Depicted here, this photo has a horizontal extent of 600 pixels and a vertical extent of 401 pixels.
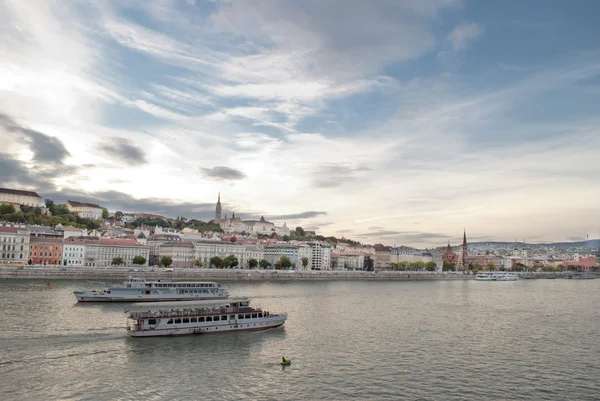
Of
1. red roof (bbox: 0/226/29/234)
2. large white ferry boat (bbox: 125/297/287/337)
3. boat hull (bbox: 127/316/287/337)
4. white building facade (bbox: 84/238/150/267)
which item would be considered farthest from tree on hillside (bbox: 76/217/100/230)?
boat hull (bbox: 127/316/287/337)

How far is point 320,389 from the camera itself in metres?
17.3

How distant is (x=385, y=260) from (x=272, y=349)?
428 ft

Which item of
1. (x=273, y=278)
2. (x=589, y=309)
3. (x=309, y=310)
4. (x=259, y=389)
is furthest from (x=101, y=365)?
(x=273, y=278)

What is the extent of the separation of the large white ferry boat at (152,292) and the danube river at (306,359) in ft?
16.3

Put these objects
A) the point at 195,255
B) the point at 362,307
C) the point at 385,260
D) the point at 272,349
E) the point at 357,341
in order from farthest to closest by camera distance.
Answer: the point at 385,260 → the point at 195,255 → the point at 362,307 → the point at 357,341 → the point at 272,349

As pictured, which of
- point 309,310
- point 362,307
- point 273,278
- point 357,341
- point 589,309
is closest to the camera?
point 357,341

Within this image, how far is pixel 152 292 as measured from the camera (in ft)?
138

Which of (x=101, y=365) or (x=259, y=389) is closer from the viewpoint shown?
(x=259, y=389)

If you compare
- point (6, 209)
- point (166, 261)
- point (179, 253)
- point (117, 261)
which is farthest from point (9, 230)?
point (6, 209)

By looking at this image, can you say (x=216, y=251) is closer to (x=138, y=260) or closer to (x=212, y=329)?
(x=138, y=260)

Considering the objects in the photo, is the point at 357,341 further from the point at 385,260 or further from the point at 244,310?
the point at 385,260

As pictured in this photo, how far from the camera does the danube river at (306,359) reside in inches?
667

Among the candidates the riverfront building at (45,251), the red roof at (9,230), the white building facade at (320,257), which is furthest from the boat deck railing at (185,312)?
the white building facade at (320,257)

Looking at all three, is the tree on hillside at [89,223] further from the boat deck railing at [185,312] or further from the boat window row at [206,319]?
the boat window row at [206,319]
